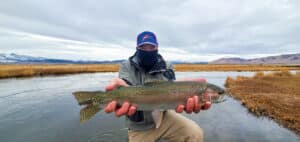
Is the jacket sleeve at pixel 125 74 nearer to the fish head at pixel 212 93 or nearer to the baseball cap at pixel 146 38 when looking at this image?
the baseball cap at pixel 146 38

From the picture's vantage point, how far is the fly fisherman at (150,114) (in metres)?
3.78

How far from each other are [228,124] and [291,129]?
2.48 m

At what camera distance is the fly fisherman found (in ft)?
12.4

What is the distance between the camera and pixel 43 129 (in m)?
9.25

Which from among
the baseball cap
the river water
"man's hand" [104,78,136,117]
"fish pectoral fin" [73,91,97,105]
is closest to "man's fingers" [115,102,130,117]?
"man's hand" [104,78,136,117]

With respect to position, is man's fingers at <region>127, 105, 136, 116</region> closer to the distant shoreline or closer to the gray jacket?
the gray jacket

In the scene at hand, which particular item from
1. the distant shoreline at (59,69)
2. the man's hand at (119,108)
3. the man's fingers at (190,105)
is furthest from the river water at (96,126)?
the distant shoreline at (59,69)

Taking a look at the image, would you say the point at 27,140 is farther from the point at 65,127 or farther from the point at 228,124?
the point at 228,124

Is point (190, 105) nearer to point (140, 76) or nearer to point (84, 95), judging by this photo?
point (140, 76)

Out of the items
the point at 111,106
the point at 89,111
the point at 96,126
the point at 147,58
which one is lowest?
the point at 96,126

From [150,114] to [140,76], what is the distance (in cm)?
76

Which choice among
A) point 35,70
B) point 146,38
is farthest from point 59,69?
point 146,38

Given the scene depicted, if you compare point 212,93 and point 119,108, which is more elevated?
point 212,93

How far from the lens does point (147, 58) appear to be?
156 inches
